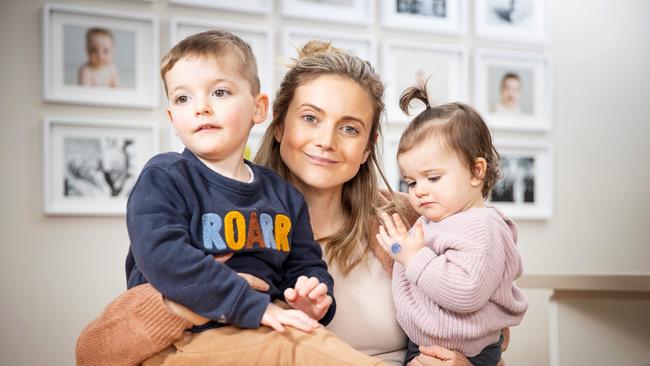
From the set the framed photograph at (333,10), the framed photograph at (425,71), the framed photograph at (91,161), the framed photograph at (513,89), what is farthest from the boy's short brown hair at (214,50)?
the framed photograph at (513,89)

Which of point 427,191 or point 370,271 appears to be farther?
point 370,271

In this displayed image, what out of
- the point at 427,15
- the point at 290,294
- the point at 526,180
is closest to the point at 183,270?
the point at 290,294

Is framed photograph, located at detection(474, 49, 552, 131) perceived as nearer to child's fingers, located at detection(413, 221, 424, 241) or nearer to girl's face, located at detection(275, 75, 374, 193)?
girl's face, located at detection(275, 75, 374, 193)

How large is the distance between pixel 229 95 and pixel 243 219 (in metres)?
0.27

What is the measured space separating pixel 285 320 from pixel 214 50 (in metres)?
0.59

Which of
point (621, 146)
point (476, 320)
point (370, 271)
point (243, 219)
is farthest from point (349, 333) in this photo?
point (621, 146)

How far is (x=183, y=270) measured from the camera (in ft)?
4.07

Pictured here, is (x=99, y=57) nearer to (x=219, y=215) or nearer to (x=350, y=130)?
(x=350, y=130)

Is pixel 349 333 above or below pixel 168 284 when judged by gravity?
below

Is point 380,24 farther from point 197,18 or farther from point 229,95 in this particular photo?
point 229,95

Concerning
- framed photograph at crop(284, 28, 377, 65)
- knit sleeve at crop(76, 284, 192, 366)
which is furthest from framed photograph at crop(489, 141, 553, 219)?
knit sleeve at crop(76, 284, 192, 366)

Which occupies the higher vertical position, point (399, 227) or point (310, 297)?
point (399, 227)

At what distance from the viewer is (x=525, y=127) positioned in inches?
161

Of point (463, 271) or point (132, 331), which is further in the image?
point (463, 271)
